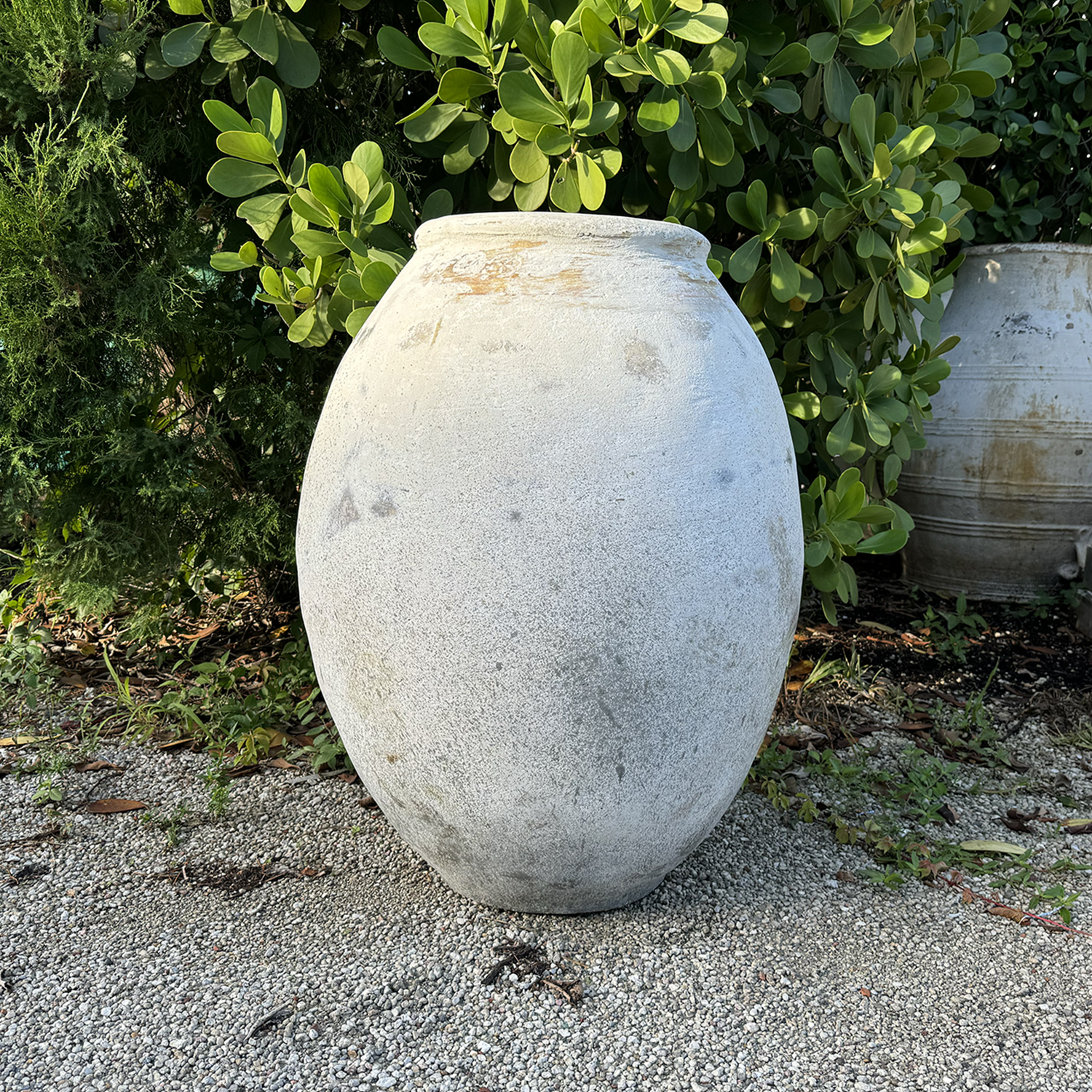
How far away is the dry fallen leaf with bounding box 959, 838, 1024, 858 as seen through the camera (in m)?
2.32

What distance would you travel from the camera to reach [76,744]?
2811mm

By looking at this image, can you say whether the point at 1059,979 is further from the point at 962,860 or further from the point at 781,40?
the point at 781,40

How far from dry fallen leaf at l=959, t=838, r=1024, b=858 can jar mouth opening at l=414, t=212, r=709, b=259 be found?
1479 mm

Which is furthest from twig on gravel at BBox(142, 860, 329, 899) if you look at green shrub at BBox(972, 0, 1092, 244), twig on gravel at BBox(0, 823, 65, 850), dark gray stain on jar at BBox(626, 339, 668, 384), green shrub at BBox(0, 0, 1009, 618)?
green shrub at BBox(972, 0, 1092, 244)

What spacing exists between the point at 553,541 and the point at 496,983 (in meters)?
0.79

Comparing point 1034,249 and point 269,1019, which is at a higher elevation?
point 1034,249

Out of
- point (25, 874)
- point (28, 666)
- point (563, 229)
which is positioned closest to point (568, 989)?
point (25, 874)

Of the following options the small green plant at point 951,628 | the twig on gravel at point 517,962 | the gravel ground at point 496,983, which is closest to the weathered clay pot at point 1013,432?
the small green plant at point 951,628

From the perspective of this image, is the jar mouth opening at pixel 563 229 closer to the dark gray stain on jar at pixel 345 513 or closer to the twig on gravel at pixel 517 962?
the dark gray stain on jar at pixel 345 513

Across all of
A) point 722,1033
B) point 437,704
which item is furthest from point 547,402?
point 722,1033

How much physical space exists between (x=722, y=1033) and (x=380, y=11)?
2343 millimetres

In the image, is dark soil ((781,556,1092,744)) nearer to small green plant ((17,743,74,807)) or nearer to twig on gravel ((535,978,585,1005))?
twig on gravel ((535,978,585,1005))

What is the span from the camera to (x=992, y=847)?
7.66 ft

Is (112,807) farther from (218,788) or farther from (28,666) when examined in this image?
(28,666)
